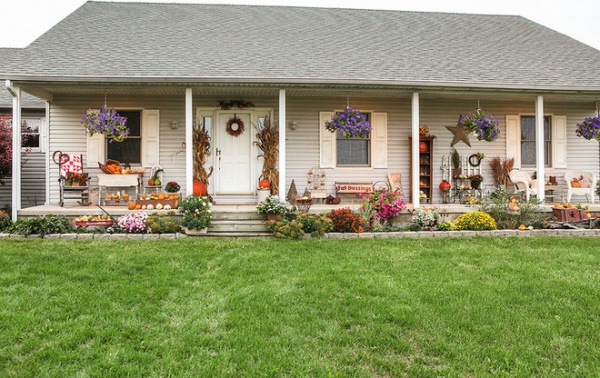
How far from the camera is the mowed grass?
266 centimetres

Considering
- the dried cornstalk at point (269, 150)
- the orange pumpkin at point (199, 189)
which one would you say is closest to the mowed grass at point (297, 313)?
the orange pumpkin at point (199, 189)

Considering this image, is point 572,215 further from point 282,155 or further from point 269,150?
point 269,150

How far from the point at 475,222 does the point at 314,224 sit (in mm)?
2896

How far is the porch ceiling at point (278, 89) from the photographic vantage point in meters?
8.02

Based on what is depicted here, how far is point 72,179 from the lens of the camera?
8344mm

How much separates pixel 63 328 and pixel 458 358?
2.83 meters

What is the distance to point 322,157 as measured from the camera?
9570 millimetres

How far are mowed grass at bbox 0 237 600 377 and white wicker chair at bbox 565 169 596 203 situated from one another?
384 cm

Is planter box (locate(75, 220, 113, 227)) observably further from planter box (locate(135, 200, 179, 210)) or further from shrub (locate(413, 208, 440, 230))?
shrub (locate(413, 208, 440, 230))

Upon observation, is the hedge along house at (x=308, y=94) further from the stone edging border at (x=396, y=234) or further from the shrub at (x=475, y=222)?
the stone edging border at (x=396, y=234)

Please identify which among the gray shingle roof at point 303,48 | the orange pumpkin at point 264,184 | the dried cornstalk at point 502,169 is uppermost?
the gray shingle roof at point 303,48

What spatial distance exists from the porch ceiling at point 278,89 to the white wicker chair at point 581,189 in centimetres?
170

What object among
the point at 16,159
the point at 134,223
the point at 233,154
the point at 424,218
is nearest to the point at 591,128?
the point at 424,218

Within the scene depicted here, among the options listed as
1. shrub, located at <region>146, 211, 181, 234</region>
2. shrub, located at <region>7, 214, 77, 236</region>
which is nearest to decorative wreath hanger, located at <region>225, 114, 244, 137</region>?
shrub, located at <region>146, 211, 181, 234</region>
